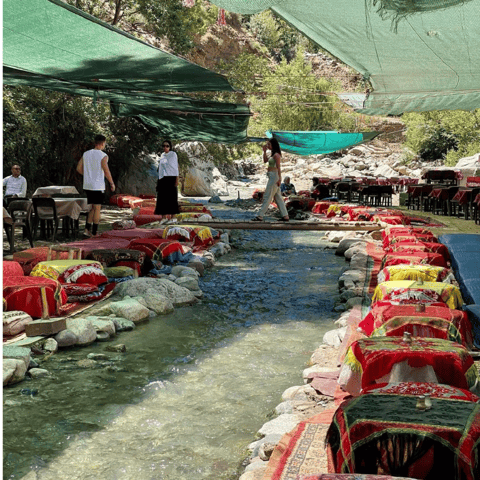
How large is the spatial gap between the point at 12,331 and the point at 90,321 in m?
0.57

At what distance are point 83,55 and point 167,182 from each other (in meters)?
4.32

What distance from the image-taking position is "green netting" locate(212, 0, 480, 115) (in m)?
4.14

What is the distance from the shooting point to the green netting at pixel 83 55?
4777 millimetres

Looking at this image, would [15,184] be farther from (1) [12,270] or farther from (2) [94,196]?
(1) [12,270]

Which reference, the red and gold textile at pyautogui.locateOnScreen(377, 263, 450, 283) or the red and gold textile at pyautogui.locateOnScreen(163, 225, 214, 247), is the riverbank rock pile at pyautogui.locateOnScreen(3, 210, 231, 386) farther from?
the red and gold textile at pyautogui.locateOnScreen(377, 263, 450, 283)

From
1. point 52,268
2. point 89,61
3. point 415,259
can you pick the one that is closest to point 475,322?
point 415,259

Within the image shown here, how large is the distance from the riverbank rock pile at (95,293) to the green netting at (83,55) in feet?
6.27

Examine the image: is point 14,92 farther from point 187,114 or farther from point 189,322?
point 189,322

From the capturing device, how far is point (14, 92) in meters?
11.8

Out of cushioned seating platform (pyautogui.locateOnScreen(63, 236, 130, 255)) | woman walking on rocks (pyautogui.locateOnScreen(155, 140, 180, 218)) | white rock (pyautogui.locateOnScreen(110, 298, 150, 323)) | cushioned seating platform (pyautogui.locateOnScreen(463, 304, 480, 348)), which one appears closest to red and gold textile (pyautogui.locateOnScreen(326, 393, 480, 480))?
cushioned seating platform (pyautogui.locateOnScreen(463, 304, 480, 348))

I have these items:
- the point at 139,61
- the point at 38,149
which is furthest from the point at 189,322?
the point at 38,149

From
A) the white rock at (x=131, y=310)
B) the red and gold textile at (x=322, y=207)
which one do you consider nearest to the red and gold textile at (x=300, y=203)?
the red and gold textile at (x=322, y=207)

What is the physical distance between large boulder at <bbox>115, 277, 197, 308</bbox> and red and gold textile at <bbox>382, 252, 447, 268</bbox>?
192cm

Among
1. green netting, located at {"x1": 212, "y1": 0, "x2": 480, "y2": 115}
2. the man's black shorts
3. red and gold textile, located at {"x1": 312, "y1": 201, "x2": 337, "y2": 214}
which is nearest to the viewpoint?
green netting, located at {"x1": 212, "y1": 0, "x2": 480, "y2": 115}
